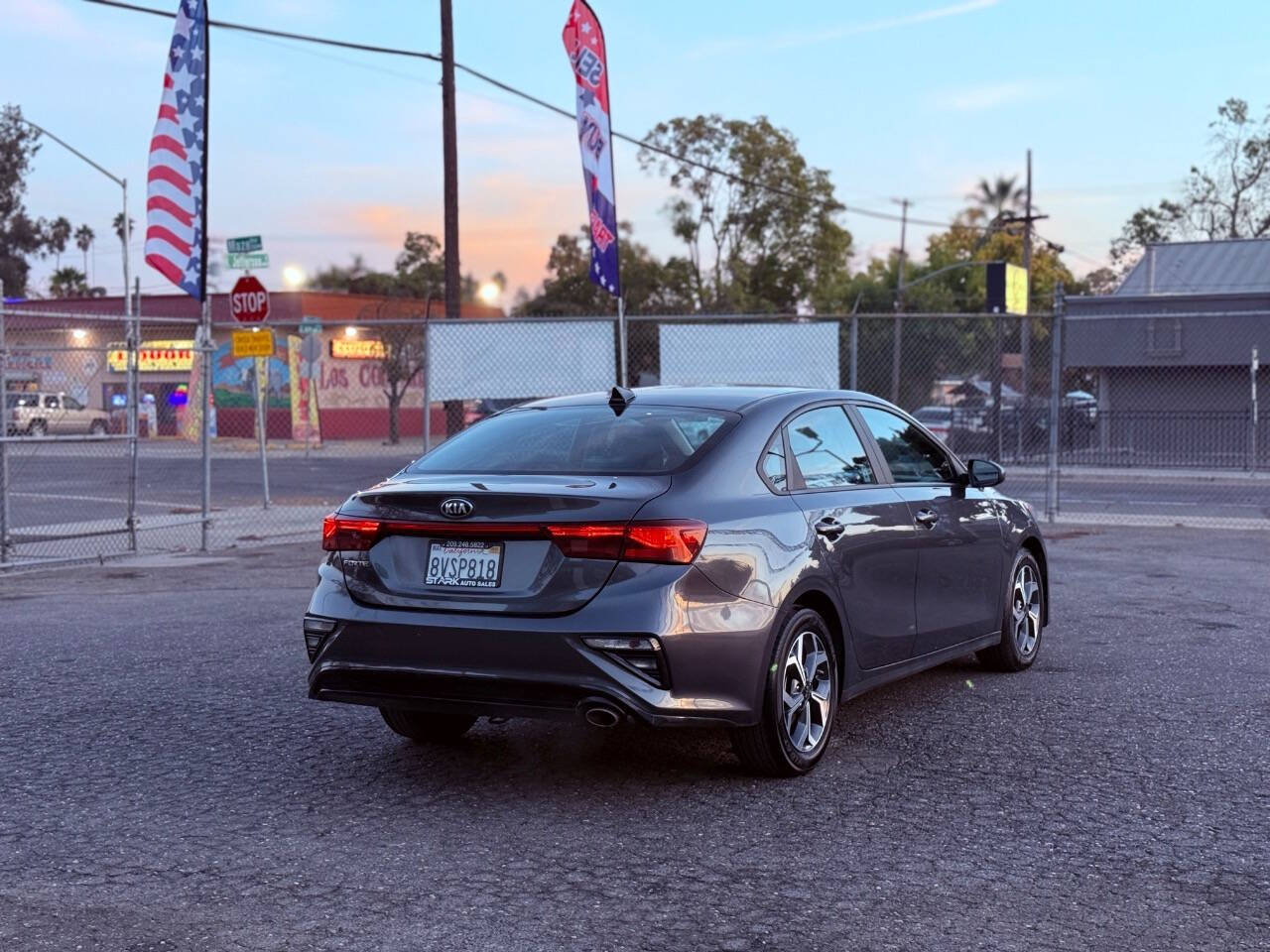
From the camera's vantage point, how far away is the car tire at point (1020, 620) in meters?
7.90

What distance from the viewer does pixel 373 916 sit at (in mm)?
4270

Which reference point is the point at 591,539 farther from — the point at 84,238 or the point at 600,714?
the point at 84,238

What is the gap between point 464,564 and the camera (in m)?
5.46

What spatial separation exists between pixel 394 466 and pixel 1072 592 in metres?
14.7

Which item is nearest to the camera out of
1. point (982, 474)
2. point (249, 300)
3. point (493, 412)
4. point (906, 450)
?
point (906, 450)

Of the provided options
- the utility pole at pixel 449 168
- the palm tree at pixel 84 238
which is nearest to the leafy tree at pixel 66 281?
the palm tree at pixel 84 238

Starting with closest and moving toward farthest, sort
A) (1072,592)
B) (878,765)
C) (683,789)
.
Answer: (683,789) < (878,765) < (1072,592)

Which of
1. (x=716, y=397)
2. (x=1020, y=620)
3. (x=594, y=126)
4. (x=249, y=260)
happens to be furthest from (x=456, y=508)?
(x=249, y=260)

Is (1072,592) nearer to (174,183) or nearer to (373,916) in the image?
(373,916)

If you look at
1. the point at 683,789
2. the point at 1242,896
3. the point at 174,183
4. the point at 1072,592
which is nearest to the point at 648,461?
the point at 683,789

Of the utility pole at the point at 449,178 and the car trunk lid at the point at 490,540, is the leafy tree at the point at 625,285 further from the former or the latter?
the car trunk lid at the point at 490,540

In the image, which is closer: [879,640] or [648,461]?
[648,461]

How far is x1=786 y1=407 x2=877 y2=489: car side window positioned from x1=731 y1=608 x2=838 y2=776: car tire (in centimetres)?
65

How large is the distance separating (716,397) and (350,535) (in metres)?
1.66
